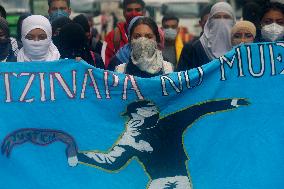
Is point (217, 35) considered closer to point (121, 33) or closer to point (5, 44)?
point (121, 33)

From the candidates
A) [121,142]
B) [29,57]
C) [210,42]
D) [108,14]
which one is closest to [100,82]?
[121,142]

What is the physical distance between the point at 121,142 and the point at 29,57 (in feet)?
4.09

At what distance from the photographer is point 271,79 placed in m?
7.36

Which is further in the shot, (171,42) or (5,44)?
(171,42)

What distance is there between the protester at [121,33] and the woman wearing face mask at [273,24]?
158cm

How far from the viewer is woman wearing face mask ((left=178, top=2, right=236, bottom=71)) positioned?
8.76 metres

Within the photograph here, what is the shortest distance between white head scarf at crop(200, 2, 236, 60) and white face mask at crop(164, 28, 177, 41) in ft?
6.47

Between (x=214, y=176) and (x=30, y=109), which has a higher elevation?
(x=30, y=109)

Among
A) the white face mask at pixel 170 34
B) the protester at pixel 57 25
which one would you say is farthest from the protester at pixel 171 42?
the protester at pixel 57 25

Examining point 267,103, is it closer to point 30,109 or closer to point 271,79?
point 271,79

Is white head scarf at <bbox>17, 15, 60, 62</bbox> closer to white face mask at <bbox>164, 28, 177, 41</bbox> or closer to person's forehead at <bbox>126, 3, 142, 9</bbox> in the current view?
person's forehead at <bbox>126, 3, 142, 9</bbox>

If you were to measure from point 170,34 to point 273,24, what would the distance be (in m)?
3.07

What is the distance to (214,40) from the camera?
29.6ft

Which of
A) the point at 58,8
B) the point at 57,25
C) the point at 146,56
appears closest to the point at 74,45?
the point at 57,25
